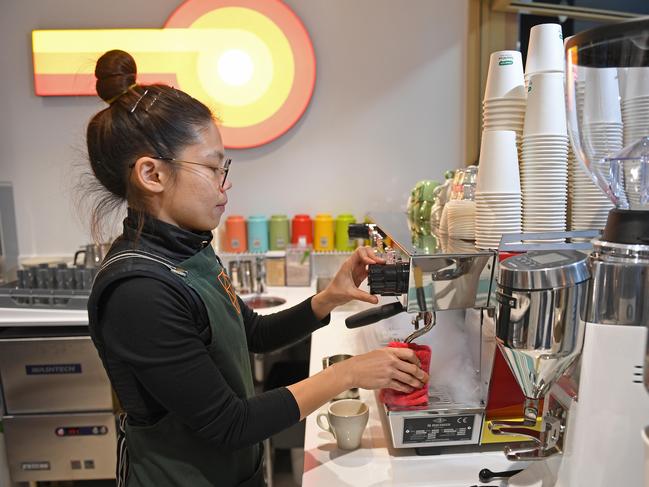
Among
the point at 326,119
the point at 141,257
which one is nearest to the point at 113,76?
the point at 141,257

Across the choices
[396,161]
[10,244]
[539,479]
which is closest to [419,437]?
[539,479]

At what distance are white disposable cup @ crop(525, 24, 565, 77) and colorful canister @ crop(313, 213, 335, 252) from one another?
175 cm

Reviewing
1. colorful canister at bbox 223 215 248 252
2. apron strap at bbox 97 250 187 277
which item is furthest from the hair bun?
colorful canister at bbox 223 215 248 252

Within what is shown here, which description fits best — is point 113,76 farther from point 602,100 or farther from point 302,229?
point 302,229

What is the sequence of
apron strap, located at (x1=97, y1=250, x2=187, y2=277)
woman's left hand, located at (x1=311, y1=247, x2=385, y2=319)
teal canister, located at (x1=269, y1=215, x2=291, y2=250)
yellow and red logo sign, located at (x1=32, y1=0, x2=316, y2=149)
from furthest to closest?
teal canister, located at (x1=269, y1=215, x2=291, y2=250) → yellow and red logo sign, located at (x1=32, y1=0, x2=316, y2=149) → woman's left hand, located at (x1=311, y1=247, x2=385, y2=319) → apron strap, located at (x1=97, y1=250, x2=187, y2=277)

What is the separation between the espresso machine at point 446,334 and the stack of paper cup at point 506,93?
0.27 metres

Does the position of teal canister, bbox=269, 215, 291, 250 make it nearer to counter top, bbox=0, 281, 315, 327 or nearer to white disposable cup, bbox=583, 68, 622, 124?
counter top, bbox=0, 281, 315, 327

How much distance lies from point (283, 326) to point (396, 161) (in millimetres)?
1655

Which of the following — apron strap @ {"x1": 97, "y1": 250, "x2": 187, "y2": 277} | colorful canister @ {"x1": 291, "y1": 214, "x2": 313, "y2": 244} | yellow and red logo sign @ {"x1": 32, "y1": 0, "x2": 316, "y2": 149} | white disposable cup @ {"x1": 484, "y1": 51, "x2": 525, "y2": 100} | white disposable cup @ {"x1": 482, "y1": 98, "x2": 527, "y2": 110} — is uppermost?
yellow and red logo sign @ {"x1": 32, "y1": 0, "x2": 316, "y2": 149}

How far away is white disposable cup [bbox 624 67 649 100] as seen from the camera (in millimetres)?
786

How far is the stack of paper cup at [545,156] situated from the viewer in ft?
3.18

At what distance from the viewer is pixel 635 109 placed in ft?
2.72

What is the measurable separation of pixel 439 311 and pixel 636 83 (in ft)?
1.67

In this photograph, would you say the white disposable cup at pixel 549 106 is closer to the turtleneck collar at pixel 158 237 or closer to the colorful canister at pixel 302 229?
the turtleneck collar at pixel 158 237
